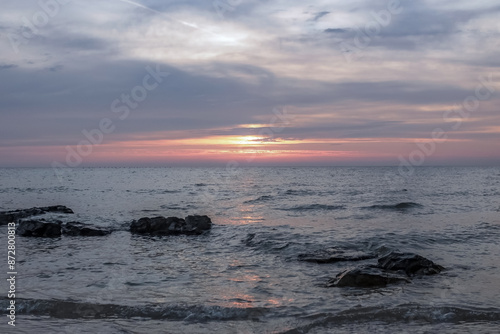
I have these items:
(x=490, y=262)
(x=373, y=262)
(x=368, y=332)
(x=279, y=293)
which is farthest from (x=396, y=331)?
(x=490, y=262)

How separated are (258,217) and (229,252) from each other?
12683 mm

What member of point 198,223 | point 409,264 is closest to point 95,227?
point 198,223

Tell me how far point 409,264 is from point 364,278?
2448mm

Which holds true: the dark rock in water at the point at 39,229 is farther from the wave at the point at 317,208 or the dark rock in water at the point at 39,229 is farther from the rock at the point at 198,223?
the wave at the point at 317,208

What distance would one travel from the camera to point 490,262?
14.6 m

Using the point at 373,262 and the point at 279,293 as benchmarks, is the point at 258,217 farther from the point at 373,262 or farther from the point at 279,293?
the point at 279,293

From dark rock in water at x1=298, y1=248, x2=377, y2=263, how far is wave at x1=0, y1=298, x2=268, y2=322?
5872 millimetres

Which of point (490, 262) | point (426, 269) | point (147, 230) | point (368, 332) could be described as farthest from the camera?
point (147, 230)

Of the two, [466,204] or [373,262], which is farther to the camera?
[466,204]

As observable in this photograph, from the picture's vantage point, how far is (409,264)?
13.4 meters

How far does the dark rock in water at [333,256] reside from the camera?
15.2 meters

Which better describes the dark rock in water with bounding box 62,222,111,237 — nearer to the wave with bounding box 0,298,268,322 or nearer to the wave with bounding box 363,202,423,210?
the wave with bounding box 0,298,268,322

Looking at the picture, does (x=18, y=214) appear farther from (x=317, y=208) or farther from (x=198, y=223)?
(x=317, y=208)

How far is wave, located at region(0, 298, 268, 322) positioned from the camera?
9406mm
